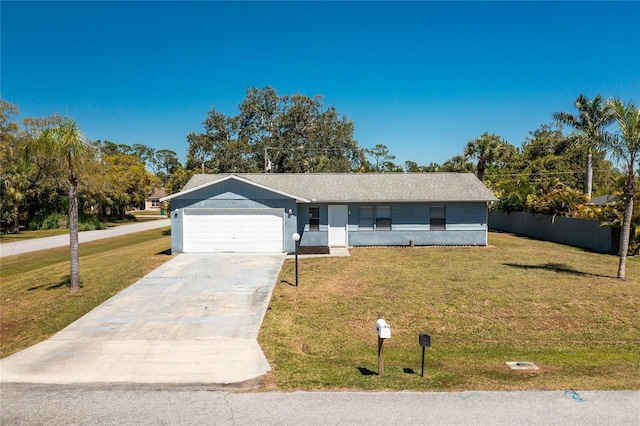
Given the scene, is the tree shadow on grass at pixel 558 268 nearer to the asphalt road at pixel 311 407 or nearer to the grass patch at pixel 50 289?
the asphalt road at pixel 311 407

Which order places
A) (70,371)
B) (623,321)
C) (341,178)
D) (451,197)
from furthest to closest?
(341,178) < (451,197) < (623,321) < (70,371)

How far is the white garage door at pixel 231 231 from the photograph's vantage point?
775 inches

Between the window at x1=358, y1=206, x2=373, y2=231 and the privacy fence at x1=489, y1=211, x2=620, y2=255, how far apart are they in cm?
1116

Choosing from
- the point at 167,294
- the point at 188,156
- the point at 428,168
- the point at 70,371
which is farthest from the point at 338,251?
the point at 428,168

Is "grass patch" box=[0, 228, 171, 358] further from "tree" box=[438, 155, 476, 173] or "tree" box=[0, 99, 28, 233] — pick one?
"tree" box=[438, 155, 476, 173]

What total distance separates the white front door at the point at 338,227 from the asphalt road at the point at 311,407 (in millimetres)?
15511

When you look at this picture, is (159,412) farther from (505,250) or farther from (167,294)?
(505,250)

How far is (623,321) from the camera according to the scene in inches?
426

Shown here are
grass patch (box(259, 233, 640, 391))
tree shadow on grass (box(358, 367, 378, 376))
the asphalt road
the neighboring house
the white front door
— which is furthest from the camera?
the neighboring house

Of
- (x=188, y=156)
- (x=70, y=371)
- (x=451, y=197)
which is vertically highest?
(x=188, y=156)

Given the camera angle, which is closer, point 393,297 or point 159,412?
point 159,412

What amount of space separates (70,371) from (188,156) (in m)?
38.3

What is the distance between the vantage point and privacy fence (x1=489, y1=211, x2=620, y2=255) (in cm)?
2011

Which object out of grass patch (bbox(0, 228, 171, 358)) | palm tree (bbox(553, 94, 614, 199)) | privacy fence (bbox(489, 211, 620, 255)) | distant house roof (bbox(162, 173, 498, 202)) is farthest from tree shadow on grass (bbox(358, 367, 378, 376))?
palm tree (bbox(553, 94, 614, 199))
